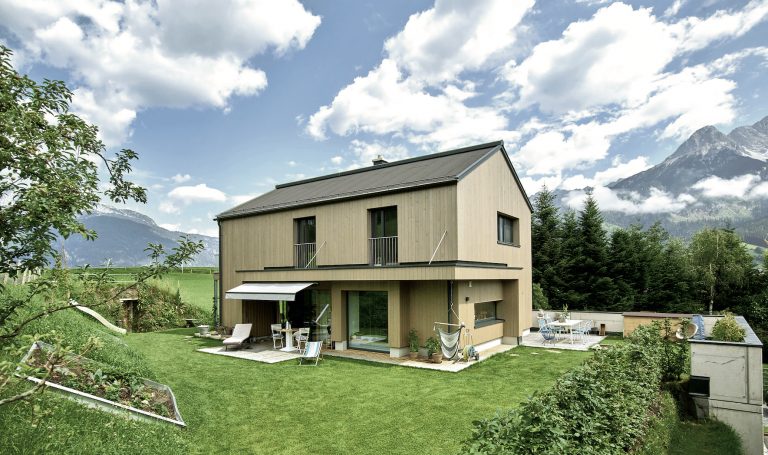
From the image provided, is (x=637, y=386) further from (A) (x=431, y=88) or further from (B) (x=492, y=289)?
(A) (x=431, y=88)

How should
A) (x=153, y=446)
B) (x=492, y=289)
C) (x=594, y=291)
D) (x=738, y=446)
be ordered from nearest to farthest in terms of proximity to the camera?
(x=153, y=446)
(x=738, y=446)
(x=492, y=289)
(x=594, y=291)

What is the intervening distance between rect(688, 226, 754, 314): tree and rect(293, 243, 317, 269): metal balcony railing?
21453 millimetres

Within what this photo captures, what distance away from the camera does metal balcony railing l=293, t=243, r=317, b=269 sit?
48.3 ft

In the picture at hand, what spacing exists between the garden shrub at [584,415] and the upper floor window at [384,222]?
7.71 metres

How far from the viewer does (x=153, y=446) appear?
16.6 feet

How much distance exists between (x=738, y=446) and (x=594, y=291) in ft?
55.8

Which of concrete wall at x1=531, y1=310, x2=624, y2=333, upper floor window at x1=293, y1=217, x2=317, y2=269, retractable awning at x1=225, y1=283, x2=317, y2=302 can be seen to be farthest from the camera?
concrete wall at x1=531, y1=310, x2=624, y2=333

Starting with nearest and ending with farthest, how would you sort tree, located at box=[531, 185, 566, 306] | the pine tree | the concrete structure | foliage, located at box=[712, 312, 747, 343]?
the concrete structure, foliage, located at box=[712, 312, 747, 343], the pine tree, tree, located at box=[531, 185, 566, 306]

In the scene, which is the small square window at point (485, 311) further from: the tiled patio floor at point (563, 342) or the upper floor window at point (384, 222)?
the upper floor window at point (384, 222)

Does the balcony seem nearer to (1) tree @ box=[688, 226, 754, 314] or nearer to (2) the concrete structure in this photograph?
(2) the concrete structure

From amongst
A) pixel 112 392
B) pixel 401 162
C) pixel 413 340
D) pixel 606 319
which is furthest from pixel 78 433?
pixel 606 319

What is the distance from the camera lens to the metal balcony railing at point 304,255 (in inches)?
580

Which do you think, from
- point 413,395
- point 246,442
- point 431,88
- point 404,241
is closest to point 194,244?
point 246,442

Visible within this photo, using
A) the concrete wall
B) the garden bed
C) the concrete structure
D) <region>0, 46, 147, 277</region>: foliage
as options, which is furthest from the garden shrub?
the concrete wall
